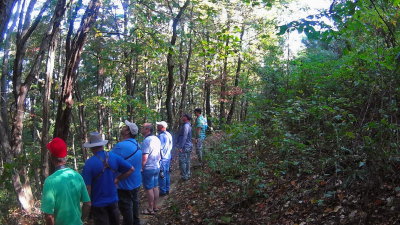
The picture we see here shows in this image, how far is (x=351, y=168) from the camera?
4.93m

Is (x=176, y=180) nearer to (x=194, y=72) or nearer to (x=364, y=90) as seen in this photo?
(x=364, y=90)

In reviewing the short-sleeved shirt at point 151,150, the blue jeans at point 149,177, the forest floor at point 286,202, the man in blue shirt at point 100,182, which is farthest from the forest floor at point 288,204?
the man in blue shirt at point 100,182

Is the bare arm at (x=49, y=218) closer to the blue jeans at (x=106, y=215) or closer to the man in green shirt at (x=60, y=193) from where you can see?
the man in green shirt at (x=60, y=193)

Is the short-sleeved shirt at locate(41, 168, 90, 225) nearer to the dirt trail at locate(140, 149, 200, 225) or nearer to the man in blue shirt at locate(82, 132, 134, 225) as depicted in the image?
the man in blue shirt at locate(82, 132, 134, 225)

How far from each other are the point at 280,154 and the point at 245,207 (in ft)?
5.63

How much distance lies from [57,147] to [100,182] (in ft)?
3.02

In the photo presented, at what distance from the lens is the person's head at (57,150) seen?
3.57 m

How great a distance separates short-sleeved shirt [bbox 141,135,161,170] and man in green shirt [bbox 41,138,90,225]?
2.80 m

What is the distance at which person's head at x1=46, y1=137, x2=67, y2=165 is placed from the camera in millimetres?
3572

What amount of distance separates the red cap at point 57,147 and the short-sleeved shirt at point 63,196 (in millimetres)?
187

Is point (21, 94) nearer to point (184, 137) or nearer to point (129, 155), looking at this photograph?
point (184, 137)

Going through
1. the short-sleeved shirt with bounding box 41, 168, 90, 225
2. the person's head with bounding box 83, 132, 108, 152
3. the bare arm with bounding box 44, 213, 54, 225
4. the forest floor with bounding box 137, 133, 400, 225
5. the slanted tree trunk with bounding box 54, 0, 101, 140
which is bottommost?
the forest floor with bounding box 137, 133, 400, 225

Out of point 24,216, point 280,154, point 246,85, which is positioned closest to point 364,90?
point 280,154

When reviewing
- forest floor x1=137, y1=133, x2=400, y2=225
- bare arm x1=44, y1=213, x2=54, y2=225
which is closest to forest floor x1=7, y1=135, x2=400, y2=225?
forest floor x1=137, y1=133, x2=400, y2=225
